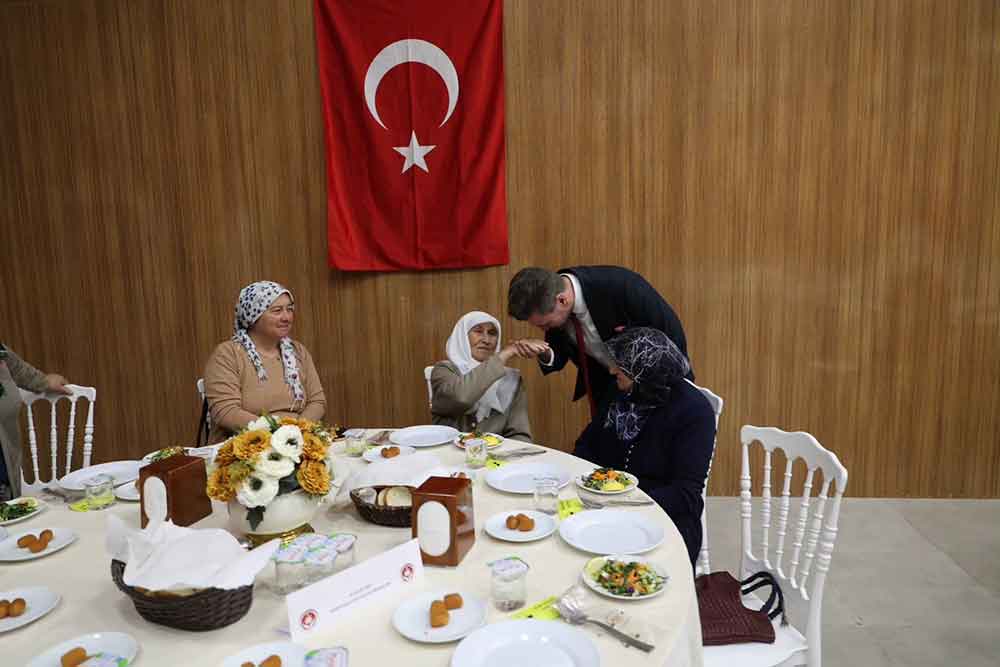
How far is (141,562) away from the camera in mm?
1097

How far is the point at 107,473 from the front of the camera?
6.31ft

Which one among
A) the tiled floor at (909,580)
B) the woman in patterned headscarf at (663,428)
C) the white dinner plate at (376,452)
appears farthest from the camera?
the tiled floor at (909,580)

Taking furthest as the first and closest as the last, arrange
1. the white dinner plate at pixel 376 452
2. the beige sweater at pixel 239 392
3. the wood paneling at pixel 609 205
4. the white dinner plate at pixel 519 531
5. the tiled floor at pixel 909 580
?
the wood paneling at pixel 609 205, the beige sweater at pixel 239 392, the tiled floor at pixel 909 580, the white dinner plate at pixel 376 452, the white dinner plate at pixel 519 531

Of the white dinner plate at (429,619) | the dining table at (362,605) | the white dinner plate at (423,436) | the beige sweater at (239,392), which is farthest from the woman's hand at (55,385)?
the white dinner plate at (429,619)

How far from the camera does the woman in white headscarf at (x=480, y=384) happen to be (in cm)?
259

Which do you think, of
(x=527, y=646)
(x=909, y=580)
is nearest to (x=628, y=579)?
(x=527, y=646)

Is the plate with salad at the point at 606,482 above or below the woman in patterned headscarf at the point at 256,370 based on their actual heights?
below

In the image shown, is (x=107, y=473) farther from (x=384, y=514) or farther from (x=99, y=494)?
(x=384, y=514)

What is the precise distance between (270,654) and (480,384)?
162cm

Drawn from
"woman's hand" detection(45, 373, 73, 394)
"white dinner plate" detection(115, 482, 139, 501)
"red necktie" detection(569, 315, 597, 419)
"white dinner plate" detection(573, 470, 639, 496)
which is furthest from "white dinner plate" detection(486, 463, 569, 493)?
"woman's hand" detection(45, 373, 73, 394)

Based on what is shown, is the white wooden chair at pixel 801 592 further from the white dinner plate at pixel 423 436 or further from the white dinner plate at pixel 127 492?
the white dinner plate at pixel 127 492

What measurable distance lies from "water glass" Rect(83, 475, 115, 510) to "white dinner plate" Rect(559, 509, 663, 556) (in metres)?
1.23

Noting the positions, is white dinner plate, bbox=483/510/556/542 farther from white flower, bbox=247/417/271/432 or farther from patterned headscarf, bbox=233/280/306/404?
patterned headscarf, bbox=233/280/306/404

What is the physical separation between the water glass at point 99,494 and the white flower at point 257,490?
64 centimetres
